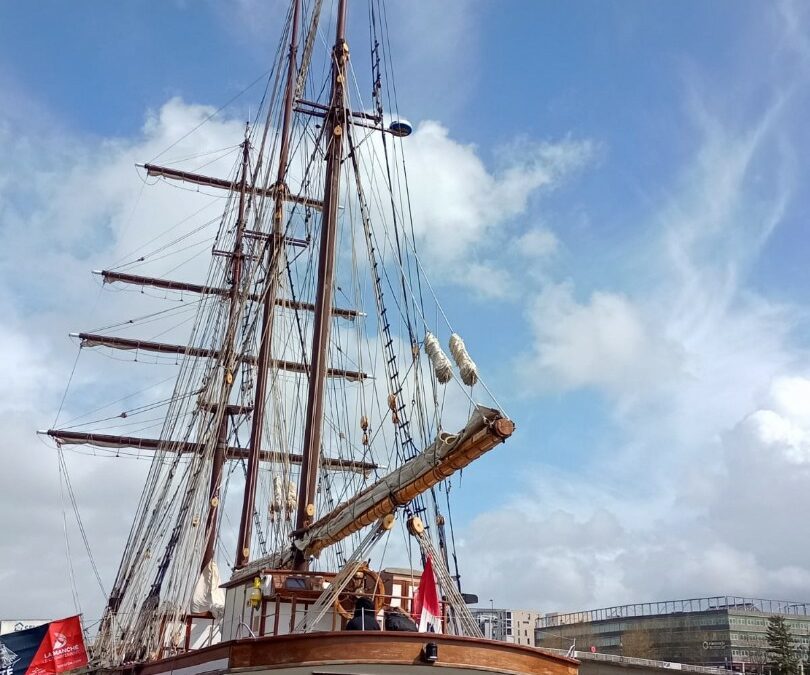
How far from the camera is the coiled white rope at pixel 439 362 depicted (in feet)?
56.1

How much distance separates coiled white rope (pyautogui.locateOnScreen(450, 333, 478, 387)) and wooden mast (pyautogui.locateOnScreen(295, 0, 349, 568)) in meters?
7.85

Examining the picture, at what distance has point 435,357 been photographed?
1741 centimetres

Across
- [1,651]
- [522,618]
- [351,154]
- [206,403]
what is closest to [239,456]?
[206,403]

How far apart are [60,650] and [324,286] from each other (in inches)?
515

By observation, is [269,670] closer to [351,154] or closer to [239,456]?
[351,154]

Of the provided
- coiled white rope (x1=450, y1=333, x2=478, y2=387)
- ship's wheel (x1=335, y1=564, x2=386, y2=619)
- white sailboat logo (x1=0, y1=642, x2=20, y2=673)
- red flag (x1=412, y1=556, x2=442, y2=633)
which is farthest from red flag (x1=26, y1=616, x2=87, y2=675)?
coiled white rope (x1=450, y1=333, x2=478, y2=387)

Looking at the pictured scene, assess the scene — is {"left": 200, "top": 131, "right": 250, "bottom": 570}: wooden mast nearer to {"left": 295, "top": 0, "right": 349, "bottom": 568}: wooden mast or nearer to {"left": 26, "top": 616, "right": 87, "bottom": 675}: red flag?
{"left": 26, "top": 616, "right": 87, "bottom": 675}: red flag

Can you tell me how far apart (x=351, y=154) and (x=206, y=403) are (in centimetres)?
1170

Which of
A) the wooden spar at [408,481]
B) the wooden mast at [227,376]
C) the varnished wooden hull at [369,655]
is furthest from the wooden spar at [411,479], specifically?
the wooden mast at [227,376]

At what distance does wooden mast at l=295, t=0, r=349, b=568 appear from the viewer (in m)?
22.9

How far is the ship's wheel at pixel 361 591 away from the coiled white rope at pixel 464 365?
5129 mm

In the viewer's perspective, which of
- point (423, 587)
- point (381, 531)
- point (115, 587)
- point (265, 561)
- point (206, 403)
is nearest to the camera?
point (423, 587)

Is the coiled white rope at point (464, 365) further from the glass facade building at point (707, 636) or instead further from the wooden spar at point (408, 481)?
the glass facade building at point (707, 636)

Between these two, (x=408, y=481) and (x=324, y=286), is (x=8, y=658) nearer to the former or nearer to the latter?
(x=324, y=286)
